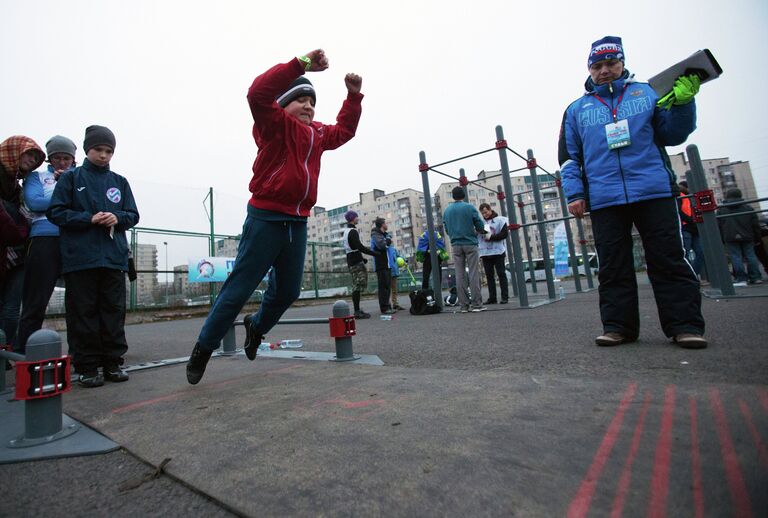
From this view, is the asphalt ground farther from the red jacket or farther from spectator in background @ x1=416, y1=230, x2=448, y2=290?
spectator in background @ x1=416, y1=230, x2=448, y2=290

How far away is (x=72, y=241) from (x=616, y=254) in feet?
10.9

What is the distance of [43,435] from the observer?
52.1 inches

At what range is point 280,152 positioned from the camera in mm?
2008

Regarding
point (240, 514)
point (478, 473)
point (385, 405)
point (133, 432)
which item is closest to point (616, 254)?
point (385, 405)

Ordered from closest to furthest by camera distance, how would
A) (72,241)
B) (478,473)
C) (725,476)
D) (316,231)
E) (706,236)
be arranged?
(725,476) < (478,473) < (72,241) < (706,236) < (316,231)

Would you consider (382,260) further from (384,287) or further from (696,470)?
(696,470)

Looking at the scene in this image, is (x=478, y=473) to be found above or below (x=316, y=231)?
below

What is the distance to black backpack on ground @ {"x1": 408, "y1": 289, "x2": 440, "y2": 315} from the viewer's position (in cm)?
581

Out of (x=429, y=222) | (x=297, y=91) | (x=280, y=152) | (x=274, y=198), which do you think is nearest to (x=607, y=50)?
(x=297, y=91)

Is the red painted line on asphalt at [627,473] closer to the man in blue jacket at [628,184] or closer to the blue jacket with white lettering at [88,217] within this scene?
the man in blue jacket at [628,184]

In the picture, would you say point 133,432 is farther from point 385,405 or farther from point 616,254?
point 616,254

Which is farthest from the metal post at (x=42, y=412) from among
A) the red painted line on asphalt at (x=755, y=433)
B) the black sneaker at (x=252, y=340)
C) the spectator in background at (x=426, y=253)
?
the spectator in background at (x=426, y=253)

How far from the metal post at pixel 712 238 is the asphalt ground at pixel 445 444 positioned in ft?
9.29

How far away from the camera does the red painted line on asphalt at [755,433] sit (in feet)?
2.60
